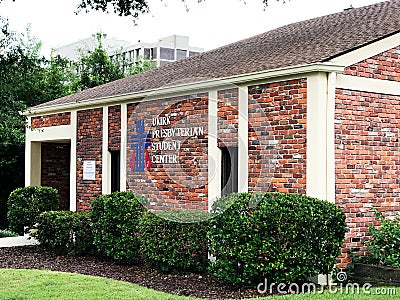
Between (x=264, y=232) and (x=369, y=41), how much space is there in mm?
3736

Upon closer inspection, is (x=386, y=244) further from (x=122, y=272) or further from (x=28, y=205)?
(x=28, y=205)

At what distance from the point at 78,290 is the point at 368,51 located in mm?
6020

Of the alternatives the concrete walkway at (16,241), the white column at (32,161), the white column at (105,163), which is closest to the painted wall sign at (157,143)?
the white column at (105,163)

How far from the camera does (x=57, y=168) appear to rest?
62.6ft

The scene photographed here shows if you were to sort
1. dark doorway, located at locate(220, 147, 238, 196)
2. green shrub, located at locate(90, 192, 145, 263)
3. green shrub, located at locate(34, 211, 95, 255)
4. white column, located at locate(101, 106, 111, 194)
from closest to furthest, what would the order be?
dark doorway, located at locate(220, 147, 238, 196)
green shrub, located at locate(90, 192, 145, 263)
green shrub, located at locate(34, 211, 95, 255)
white column, located at locate(101, 106, 111, 194)

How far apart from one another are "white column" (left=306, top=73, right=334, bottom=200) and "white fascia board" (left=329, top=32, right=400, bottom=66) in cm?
47

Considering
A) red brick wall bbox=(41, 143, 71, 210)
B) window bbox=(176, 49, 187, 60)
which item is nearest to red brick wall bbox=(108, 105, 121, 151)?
red brick wall bbox=(41, 143, 71, 210)

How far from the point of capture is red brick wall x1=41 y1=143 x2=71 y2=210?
741 inches

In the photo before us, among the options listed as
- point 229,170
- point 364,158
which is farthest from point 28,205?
point 364,158

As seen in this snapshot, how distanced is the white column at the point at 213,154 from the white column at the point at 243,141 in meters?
0.67

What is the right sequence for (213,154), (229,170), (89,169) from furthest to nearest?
(89,169) → (213,154) → (229,170)

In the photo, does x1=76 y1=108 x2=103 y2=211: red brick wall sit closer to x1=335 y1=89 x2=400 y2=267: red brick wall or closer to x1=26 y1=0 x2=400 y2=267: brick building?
x1=26 y1=0 x2=400 y2=267: brick building

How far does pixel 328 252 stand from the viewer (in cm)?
973

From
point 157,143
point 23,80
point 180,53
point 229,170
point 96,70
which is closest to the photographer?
point 23,80
